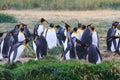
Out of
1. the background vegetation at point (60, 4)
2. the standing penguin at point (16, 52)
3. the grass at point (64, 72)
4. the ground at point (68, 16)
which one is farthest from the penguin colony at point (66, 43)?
the background vegetation at point (60, 4)

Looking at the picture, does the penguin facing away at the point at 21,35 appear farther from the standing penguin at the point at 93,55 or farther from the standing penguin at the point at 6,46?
the standing penguin at the point at 93,55

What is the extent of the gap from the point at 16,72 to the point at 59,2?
22.6 m

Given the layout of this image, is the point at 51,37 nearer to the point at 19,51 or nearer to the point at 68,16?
the point at 19,51

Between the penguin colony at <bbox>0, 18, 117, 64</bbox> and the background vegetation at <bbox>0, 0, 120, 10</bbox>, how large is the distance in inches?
537

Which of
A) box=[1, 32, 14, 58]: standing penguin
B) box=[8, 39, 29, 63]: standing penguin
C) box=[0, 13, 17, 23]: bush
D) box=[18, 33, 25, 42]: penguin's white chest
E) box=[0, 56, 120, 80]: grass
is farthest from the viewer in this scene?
box=[0, 13, 17, 23]: bush

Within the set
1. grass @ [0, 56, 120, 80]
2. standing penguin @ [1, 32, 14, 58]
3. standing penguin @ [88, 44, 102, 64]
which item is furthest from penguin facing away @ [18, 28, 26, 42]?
grass @ [0, 56, 120, 80]

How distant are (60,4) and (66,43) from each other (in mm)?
18032

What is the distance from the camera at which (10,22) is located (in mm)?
24109

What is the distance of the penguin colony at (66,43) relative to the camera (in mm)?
13102

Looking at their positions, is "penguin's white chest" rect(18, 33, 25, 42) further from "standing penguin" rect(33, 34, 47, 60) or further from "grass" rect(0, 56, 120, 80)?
"grass" rect(0, 56, 120, 80)

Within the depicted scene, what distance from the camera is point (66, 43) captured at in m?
13.7

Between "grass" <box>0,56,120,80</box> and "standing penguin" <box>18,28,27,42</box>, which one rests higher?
"grass" <box>0,56,120,80</box>

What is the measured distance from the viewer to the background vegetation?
3130 centimetres

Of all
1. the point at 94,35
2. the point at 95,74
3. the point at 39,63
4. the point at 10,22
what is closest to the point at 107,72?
the point at 95,74
